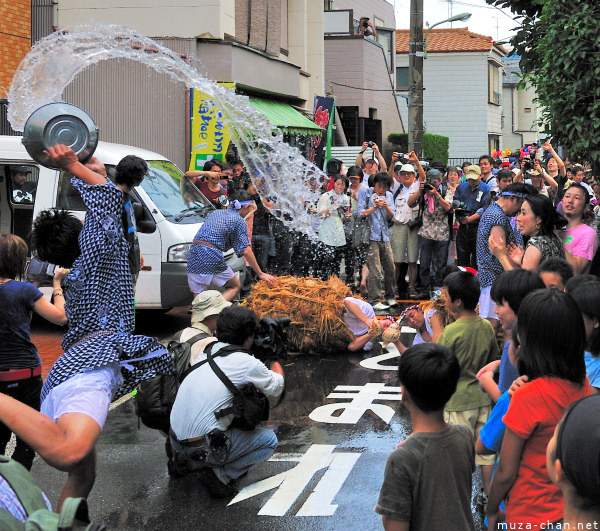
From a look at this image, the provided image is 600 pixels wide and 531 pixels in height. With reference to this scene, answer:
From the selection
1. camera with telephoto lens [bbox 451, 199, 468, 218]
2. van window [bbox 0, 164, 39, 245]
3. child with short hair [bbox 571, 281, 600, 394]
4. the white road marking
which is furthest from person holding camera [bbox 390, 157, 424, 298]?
child with short hair [bbox 571, 281, 600, 394]

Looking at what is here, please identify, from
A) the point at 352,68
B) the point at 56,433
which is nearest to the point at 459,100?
the point at 352,68

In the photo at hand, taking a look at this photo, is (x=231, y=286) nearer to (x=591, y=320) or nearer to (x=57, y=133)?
(x=57, y=133)

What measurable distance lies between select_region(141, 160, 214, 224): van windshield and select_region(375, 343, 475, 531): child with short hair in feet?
26.6

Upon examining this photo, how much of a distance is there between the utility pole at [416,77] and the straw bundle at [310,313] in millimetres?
9086

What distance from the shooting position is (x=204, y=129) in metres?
17.3

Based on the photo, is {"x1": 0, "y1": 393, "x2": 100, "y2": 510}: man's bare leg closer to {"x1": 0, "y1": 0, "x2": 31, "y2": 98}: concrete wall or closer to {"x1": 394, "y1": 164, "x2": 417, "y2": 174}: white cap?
{"x1": 394, "y1": 164, "x2": 417, "y2": 174}: white cap

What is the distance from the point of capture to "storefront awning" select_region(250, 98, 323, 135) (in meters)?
19.6

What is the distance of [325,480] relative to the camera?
235 inches

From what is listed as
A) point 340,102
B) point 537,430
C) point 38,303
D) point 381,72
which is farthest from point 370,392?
point 381,72

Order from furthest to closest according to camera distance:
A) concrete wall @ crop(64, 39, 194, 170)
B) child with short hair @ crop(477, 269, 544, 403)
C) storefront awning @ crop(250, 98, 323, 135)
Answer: storefront awning @ crop(250, 98, 323, 135) → concrete wall @ crop(64, 39, 194, 170) → child with short hair @ crop(477, 269, 544, 403)

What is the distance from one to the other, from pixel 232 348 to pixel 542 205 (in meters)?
2.58

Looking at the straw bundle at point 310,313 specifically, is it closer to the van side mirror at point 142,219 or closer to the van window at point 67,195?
the van side mirror at point 142,219

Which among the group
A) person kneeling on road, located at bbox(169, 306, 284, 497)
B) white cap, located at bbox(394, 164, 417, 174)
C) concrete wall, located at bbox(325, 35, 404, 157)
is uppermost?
concrete wall, located at bbox(325, 35, 404, 157)

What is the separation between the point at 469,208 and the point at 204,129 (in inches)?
226
